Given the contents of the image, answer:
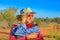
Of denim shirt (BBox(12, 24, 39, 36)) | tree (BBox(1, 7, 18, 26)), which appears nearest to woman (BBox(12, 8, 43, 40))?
denim shirt (BBox(12, 24, 39, 36))

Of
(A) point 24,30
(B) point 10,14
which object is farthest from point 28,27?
(B) point 10,14

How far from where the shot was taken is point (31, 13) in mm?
4820

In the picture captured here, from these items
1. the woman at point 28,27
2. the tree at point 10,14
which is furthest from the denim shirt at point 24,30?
the tree at point 10,14

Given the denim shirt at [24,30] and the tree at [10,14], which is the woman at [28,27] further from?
the tree at [10,14]

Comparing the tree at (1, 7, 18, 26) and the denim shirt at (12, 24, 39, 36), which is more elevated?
the tree at (1, 7, 18, 26)

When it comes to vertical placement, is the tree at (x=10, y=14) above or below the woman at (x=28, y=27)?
above

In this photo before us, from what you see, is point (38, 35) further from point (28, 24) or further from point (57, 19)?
point (57, 19)

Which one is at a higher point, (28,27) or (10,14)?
(10,14)

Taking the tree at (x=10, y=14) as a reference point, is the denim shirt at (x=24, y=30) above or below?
below

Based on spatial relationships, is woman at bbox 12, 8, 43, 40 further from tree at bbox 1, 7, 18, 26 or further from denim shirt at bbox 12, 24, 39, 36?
tree at bbox 1, 7, 18, 26

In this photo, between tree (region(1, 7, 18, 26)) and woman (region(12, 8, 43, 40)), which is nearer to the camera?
woman (region(12, 8, 43, 40))

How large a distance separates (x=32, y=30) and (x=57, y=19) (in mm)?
35745

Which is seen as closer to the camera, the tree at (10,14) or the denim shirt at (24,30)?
the denim shirt at (24,30)

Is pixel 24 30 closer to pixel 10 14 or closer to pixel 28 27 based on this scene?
pixel 28 27
